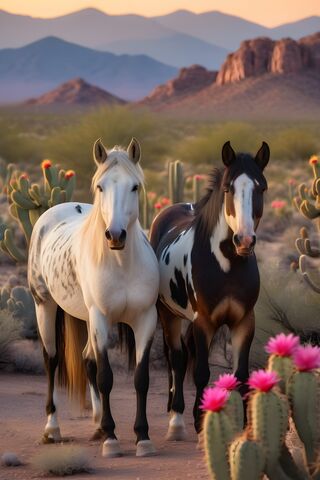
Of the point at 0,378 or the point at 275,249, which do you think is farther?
the point at 275,249

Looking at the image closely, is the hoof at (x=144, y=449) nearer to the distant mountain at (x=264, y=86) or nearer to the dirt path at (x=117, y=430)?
the dirt path at (x=117, y=430)

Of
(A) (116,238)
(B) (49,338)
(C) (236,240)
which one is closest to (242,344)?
(C) (236,240)

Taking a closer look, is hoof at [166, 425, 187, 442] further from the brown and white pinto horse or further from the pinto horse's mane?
the pinto horse's mane

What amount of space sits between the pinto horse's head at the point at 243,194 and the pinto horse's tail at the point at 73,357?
6.39ft

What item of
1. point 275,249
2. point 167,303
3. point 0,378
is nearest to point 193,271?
point 167,303

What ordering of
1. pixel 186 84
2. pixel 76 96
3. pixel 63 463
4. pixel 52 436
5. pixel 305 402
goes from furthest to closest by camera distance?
pixel 76 96 < pixel 186 84 < pixel 52 436 < pixel 63 463 < pixel 305 402

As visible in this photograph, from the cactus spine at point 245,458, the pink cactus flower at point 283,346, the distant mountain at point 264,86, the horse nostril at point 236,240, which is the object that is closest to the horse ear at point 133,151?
the horse nostril at point 236,240

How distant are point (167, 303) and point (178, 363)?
668 millimetres

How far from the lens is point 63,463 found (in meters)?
7.17

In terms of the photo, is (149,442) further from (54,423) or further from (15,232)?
(15,232)

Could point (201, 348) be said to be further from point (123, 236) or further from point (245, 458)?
point (245, 458)

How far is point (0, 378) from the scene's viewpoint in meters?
11.3

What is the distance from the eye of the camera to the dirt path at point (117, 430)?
720 centimetres

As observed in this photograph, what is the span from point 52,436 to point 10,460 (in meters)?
1.02
